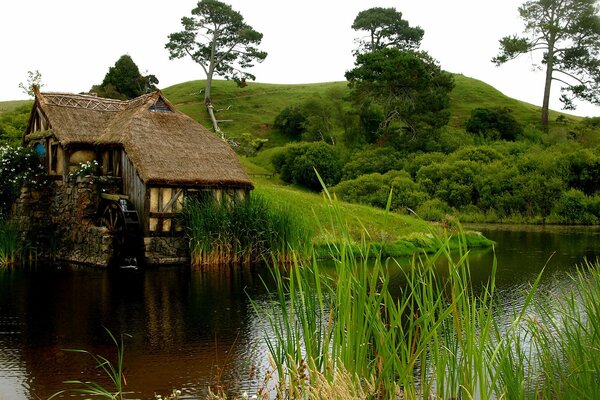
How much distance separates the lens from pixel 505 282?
642 inches

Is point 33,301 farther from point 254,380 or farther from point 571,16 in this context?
point 571,16

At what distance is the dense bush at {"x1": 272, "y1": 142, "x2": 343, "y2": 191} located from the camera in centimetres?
4406

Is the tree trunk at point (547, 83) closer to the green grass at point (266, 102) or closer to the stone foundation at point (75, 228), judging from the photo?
the green grass at point (266, 102)

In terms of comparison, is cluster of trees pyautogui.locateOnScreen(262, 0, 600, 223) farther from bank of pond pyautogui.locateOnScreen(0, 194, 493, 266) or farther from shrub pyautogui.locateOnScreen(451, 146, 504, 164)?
bank of pond pyautogui.locateOnScreen(0, 194, 493, 266)

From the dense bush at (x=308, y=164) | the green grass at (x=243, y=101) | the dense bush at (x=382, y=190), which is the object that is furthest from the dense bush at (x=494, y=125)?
the green grass at (x=243, y=101)

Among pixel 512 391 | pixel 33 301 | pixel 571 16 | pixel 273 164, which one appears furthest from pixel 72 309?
pixel 571 16

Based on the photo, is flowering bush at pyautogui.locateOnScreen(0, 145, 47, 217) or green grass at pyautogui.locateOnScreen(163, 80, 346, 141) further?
green grass at pyautogui.locateOnScreen(163, 80, 346, 141)

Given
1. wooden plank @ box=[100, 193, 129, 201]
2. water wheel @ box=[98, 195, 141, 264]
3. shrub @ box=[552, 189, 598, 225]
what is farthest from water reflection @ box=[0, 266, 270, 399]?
shrub @ box=[552, 189, 598, 225]

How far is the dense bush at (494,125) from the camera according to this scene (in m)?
50.1

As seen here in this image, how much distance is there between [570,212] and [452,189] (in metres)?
7.00

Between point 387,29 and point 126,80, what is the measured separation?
27.8m

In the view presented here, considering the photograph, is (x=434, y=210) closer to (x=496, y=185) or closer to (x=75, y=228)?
(x=496, y=185)

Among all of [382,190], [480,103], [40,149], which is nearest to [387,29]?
[480,103]

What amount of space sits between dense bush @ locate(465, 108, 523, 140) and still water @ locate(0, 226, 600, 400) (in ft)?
101
